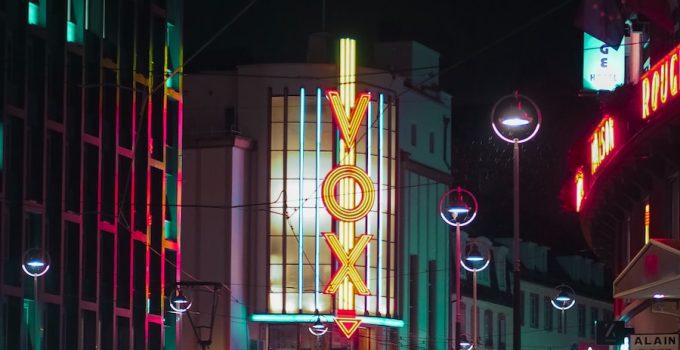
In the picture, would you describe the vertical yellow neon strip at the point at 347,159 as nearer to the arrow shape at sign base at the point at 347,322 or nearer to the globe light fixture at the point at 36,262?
the arrow shape at sign base at the point at 347,322

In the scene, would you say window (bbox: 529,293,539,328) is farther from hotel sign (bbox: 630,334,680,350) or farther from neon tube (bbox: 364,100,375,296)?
hotel sign (bbox: 630,334,680,350)

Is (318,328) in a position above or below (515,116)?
below

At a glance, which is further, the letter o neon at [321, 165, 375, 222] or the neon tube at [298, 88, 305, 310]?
the neon tube at [298, 88, 305, 310]

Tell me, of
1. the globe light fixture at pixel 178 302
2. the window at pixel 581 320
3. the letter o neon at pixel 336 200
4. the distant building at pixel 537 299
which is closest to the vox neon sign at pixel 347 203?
the letter o neon at pixel 336 200

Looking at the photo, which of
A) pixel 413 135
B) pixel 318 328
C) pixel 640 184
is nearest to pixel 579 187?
pixel 640 184

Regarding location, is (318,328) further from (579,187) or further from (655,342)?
(655,342)

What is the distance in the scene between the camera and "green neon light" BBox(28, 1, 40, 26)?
185 ft

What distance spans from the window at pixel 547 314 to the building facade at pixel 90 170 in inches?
1065

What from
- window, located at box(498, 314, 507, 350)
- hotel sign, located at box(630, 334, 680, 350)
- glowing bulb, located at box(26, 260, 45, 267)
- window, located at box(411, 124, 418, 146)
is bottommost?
hotel sign, located at box(630, 334, 680, 350)

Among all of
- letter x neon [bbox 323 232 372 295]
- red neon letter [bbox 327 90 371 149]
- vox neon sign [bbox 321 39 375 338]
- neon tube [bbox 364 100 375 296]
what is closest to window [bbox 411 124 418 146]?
neon tube [bbox 364 100 375 296]

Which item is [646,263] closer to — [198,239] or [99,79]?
[99,79]

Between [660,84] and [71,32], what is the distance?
115 ft

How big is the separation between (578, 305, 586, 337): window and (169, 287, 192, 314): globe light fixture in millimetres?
35040

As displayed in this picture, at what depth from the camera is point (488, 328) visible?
8450cm
